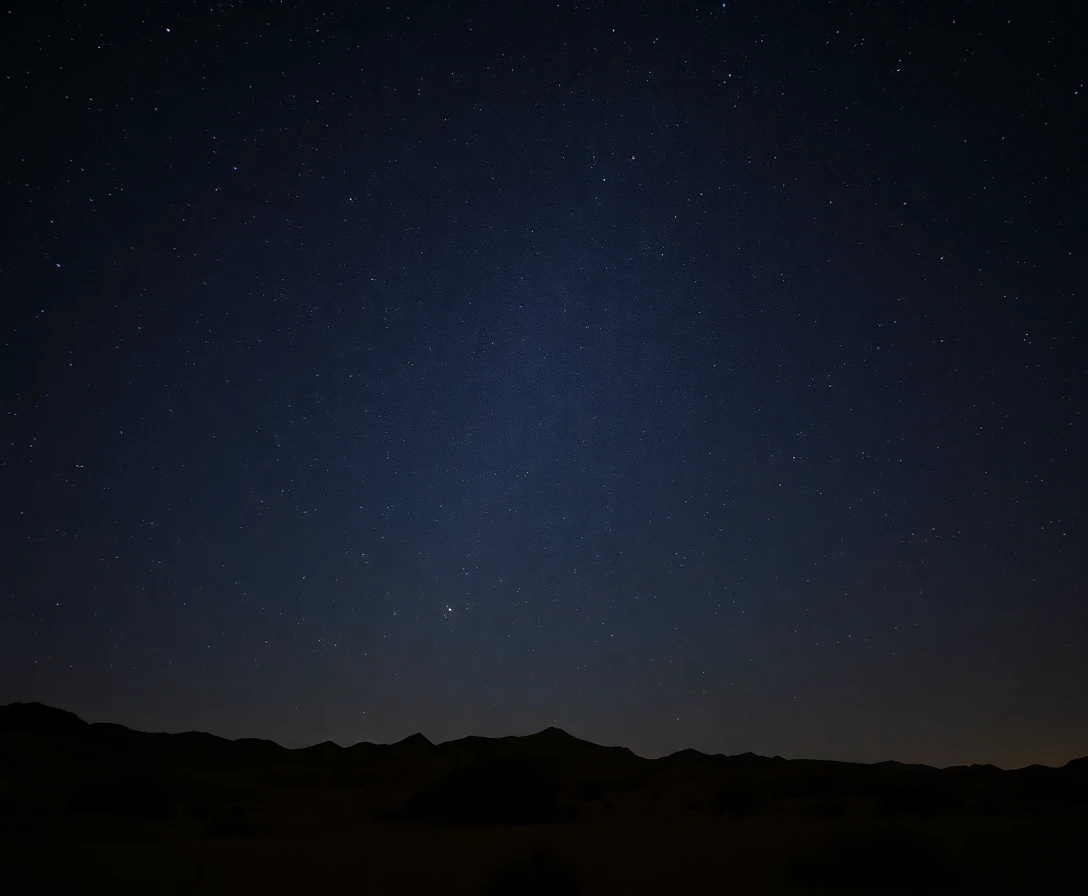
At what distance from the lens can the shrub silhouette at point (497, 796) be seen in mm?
15938

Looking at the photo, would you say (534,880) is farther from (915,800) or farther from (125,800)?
(125,800)

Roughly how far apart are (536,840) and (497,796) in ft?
15.7

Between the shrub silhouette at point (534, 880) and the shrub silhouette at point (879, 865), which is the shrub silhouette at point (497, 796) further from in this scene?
the shrub silhouette at point (879, 865)

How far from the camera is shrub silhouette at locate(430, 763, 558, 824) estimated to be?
1594cm

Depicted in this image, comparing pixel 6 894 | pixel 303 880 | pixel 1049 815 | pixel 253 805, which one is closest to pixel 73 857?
pixel 6 894

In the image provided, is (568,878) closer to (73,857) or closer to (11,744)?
Result: (73,857)

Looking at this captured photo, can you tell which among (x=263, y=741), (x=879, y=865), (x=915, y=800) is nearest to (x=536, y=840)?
(x=879, y=865)

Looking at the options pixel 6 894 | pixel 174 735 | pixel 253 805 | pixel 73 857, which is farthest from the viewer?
pixel 174 735

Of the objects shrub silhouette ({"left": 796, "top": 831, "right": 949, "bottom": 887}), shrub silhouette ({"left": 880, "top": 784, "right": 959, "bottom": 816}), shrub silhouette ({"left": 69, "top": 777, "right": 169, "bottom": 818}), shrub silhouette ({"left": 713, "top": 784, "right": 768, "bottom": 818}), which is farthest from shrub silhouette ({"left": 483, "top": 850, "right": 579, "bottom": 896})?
shrub silhouette ({"left": 69, "top": 777, "right": 169, "bottom": 818})

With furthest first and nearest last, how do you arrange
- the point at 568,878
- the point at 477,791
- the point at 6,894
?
the point at 477,791 < the point at 6,894 < the point at 568,878

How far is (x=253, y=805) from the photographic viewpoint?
22781 millimetres

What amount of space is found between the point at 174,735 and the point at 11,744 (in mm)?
20353

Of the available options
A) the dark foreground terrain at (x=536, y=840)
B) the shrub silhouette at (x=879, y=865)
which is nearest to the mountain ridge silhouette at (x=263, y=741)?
the dark foreground terrain at (x=536, y=840)

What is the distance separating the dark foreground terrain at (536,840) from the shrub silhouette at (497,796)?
1.3 inches
